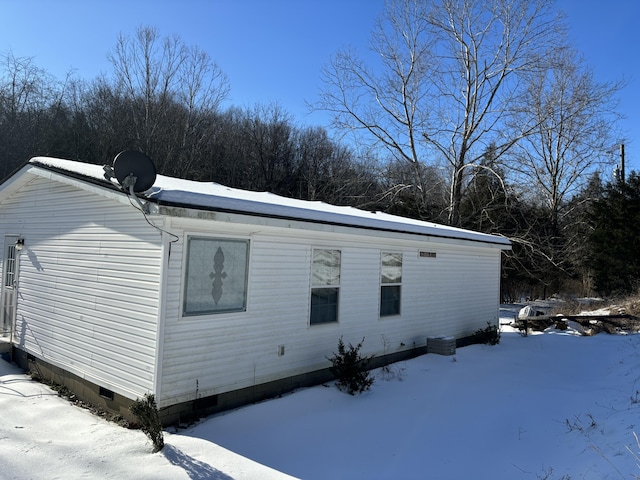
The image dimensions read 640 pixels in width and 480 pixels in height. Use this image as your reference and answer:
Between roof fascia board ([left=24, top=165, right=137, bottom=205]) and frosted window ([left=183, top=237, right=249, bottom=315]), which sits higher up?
roof fascia board ([left=24, top=165, right=137, bottom=205])

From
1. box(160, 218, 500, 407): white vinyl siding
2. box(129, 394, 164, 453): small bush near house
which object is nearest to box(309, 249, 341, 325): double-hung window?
box(160, 218, 500, 407): white vinyl siding

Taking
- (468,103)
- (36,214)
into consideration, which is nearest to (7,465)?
(36,214)

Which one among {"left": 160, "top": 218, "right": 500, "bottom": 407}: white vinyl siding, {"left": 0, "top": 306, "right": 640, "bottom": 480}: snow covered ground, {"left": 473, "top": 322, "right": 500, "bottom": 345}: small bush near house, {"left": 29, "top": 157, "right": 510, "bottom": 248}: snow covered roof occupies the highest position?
{"left": 29, "top": 157, "right": 510, "bottom": 248}: snow covered roof

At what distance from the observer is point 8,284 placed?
8727 millimetres

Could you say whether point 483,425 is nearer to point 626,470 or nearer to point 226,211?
point 626,470

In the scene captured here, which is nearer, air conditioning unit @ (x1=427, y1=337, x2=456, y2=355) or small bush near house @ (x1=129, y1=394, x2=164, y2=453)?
small bush near house @ (x1=129, y1=394, x2=164, y2=453)

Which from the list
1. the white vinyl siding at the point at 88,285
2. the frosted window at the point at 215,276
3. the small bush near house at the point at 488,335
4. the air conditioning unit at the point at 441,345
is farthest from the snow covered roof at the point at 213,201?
the small bush near house at the point at 488,335

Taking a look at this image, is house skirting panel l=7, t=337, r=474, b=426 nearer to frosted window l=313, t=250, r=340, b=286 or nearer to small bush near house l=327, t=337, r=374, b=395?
small bush near house l=327, t=337, r=374, b=395

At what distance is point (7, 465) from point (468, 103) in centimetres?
2185

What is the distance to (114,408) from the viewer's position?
5.86 meters

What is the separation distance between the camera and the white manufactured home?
5426 mm

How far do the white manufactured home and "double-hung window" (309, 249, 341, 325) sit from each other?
0.03 meters

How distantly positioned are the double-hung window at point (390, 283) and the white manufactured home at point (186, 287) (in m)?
0.03

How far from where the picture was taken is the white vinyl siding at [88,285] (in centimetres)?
552
